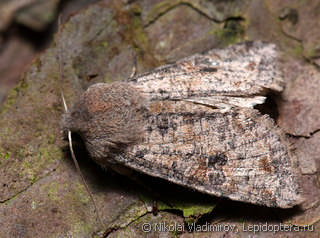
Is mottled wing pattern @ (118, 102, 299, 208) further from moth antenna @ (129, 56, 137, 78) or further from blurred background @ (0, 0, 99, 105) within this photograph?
blurred background @ (0, 0, 99, 105)

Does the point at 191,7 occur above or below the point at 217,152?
above

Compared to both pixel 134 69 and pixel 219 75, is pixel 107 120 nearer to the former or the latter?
pixel 134 69

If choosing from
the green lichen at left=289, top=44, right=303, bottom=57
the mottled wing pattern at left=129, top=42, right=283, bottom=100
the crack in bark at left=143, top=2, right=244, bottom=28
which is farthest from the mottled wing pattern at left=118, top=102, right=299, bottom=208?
the crack in bark at left=143, top=2, right=244, bottom=28

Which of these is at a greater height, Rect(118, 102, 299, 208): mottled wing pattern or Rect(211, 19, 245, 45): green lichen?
Rect(211, 19, 245, 45): green lichen

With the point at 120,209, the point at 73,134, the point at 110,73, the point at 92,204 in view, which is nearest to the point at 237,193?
the point at 120,209

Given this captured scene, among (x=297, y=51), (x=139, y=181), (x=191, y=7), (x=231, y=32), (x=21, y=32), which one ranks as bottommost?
(x=21, y=32)

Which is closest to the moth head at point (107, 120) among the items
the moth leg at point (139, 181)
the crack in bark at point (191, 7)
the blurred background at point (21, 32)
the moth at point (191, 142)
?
the moth at point (191, 142)

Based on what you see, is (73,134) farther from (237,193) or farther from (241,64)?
(241,64)

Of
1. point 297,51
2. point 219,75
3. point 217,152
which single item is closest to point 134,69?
point 219,75
